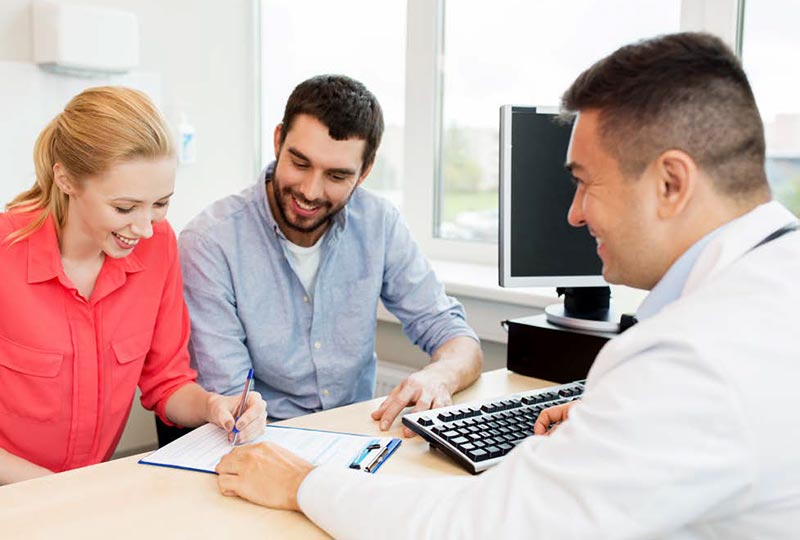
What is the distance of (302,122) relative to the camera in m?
1.66

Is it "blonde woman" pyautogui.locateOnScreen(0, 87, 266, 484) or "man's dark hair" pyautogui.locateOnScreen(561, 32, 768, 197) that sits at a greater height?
"man's dark hair" pyautogui.locateOnScreen(561, 32, 768, 197)

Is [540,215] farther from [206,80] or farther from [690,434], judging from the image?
[206,80]

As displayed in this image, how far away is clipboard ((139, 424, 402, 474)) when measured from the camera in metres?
1.17

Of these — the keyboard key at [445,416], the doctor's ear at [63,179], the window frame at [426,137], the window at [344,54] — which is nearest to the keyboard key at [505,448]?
the keyboard key at [445,416]

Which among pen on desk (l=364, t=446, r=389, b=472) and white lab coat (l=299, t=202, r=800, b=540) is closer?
white lab coat (l=299, t=202, r=800, b=540)

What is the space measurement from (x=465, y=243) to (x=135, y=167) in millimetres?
1409

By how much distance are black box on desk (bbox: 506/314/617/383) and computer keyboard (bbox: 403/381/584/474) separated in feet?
0.59

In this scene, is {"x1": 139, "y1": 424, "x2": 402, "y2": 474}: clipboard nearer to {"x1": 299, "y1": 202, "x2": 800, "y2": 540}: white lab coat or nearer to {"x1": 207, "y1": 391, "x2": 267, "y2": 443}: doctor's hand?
{"x1": 207, "y1": 391, "x2": 267, "y2": 443}: doctor's hand

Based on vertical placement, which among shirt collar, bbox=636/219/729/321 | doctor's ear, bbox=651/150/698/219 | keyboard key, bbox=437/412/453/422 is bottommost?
keyboard key, bbox=437/412/453/422

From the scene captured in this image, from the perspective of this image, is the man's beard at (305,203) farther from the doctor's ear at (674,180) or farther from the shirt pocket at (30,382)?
the doctor's ear at (674,180)

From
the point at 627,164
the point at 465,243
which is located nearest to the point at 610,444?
the point at 627,164

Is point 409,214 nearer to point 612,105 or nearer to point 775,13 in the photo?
point 775,13

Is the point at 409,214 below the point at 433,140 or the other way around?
below

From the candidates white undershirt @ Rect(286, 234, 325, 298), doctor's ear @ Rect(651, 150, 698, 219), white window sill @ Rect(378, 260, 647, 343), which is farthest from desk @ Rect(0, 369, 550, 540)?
white window sill @ Rect(378, 260, 647, 343)
